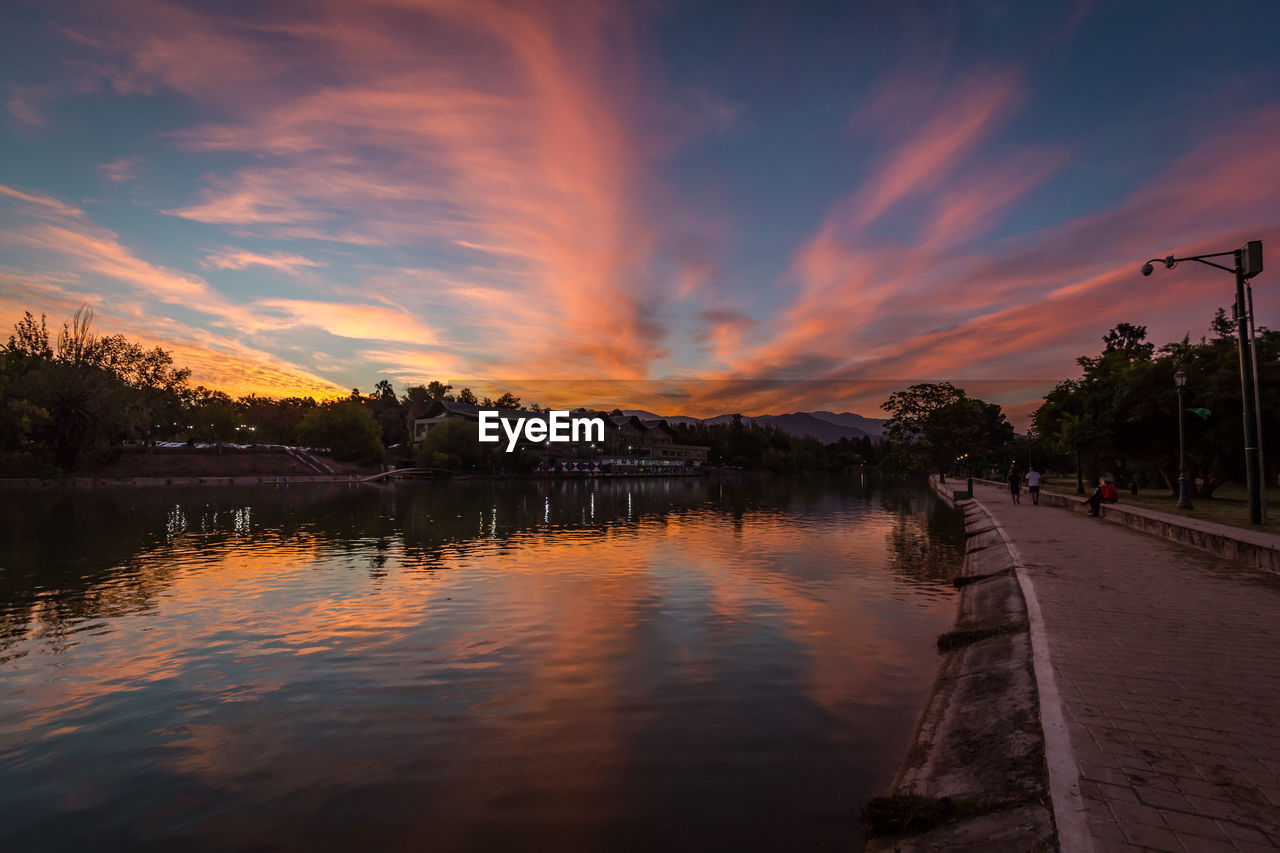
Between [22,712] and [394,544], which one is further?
[394,544]

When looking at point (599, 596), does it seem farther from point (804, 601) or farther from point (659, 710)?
point (659, 710)

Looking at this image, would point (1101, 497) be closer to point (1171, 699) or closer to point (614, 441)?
point (1171, 699)

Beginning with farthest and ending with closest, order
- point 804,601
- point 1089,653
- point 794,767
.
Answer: point 804,601 < point 1089,653 < point 794,767

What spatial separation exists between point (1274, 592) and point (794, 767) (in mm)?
10942

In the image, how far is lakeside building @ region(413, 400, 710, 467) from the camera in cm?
13900

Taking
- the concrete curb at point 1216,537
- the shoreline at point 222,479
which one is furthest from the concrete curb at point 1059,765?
the shoreline at point 222,479

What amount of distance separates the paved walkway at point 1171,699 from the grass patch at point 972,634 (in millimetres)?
477

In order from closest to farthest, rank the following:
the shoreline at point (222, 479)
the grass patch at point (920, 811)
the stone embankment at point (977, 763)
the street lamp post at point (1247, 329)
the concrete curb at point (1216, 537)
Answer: the stone embankment at point (977, 763) < the grass patch at point (920, 811) < the concrete curb at point (1216, 537) < the street lamp post at point (1247, 329) < the shoreline at point (222, 479)

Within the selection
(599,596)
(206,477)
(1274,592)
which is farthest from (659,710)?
(206,477)

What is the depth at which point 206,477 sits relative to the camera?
282 feet

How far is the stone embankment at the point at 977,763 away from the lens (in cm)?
508

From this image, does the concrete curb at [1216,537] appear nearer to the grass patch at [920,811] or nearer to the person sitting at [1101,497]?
the person sitting at [1101,497]

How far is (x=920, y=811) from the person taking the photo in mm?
5648

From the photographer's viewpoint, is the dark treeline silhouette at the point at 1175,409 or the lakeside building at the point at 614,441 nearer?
the dark treeline silhouette at the point at 1175,409
